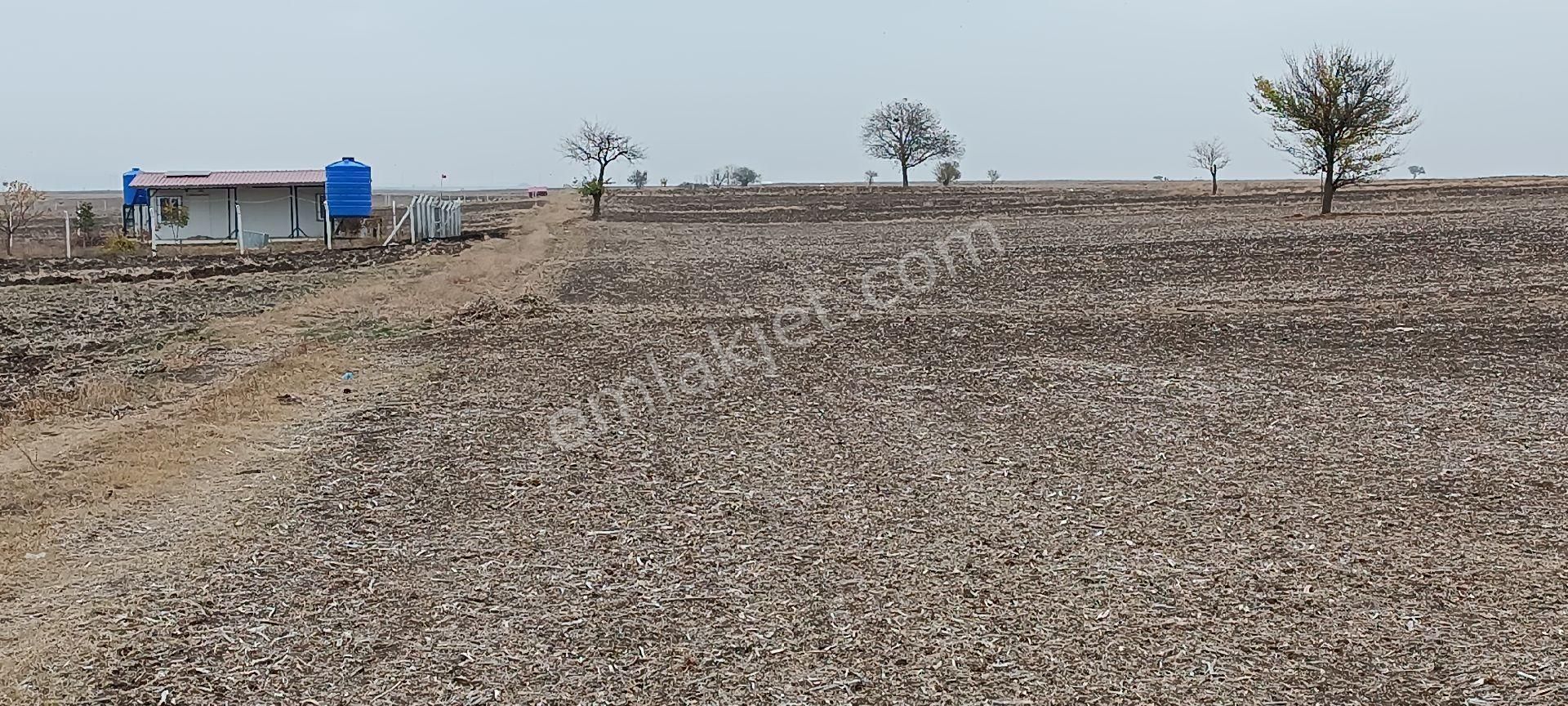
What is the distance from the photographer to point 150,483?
718cm

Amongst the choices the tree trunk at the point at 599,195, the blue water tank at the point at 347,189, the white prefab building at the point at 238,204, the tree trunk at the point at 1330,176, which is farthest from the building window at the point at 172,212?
the tree trunk at the point at 1330,176

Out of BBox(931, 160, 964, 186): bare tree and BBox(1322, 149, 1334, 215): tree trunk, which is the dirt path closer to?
BBox(1322, 149, 1334, 215): tree trunk

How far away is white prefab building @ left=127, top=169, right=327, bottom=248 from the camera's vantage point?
37656mm

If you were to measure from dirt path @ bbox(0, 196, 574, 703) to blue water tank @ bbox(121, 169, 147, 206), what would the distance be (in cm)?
2948

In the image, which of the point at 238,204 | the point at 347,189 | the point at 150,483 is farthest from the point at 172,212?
the point at 150,483

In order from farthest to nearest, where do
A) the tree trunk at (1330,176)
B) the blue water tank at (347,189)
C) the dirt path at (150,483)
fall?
the blue water tank at (347,189), the tree trunk at (1330,176), the dirt path at (150,483)

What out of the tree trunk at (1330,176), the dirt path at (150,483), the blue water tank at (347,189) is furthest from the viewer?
→ the blue water tank at (347,189)

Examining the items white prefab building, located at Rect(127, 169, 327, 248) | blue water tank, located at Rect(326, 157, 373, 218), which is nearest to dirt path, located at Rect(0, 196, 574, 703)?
blue water tank, located at Rect(326, 157, 373, 218)

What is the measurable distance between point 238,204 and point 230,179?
2.81ft

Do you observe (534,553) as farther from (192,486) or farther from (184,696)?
(192,486)

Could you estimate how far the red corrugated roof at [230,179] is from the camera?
37.5m

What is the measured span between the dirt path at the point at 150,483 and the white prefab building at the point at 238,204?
83.8 ft

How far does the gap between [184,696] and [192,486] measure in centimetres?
324

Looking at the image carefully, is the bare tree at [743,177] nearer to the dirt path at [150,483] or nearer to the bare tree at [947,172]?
the bare tree at [947,172]
